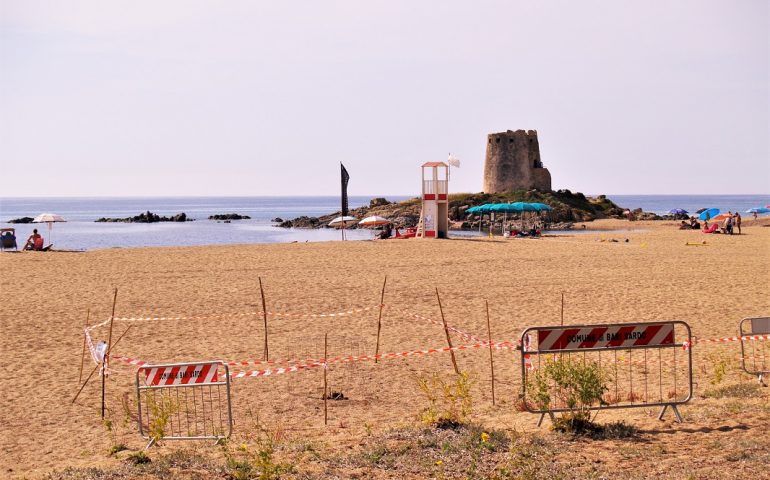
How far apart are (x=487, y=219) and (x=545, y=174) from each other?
15.1 metres

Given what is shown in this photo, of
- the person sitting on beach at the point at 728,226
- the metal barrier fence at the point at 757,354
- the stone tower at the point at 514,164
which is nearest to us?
the metal barrier fence at the point at 757,354

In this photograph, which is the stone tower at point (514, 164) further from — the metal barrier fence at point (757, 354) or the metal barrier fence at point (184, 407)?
the metal barrier fence at point (184, 407)

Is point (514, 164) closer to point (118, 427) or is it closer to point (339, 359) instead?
point (339, 359)

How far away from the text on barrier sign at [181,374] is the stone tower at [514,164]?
67611 mm

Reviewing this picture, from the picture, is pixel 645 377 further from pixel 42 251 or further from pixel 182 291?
pixel 42 251

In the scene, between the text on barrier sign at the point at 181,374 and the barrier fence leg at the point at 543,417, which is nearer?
the barrier fence leg at the point at 543,417

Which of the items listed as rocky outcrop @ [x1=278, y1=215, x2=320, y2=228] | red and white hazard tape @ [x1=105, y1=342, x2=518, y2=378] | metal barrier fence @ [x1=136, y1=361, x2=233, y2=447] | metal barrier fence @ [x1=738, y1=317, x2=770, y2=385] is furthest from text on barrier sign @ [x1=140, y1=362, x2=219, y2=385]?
rocky outcrop @ [x1=278, y1=215, x2=320, y2=228]

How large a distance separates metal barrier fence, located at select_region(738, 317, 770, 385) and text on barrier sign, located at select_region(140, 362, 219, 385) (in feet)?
19.8

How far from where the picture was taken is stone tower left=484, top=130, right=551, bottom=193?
74062 mm

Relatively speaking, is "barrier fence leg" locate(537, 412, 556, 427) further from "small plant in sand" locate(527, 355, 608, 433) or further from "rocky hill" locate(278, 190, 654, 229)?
"rocky hill" locate(278, 190, 654, 229)

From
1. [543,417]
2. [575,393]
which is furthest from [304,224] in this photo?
[575,393]

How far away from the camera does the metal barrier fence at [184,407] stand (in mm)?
7012

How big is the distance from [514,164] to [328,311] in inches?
2381

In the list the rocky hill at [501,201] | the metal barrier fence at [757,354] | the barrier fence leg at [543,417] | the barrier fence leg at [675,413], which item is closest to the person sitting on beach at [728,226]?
the rocky hill at [501,201]
